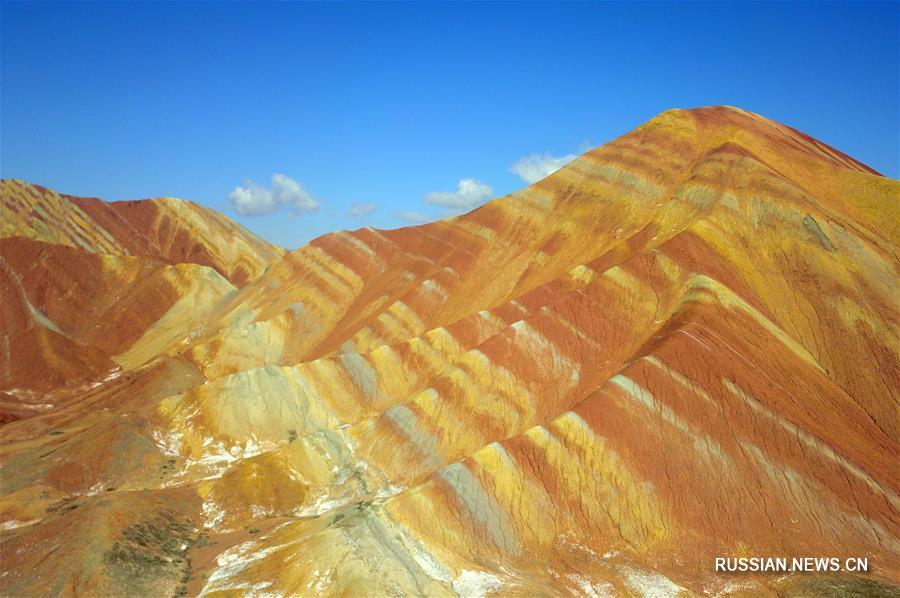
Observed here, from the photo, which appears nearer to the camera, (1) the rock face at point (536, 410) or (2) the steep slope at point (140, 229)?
(1) the rock face at point (536, 410)

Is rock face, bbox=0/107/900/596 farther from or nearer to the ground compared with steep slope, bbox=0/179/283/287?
nearer to the ground

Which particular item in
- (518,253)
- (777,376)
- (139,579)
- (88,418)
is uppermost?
(518,253)

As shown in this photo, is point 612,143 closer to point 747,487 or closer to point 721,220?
point 721,220

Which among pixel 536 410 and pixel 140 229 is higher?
pixel 140 229

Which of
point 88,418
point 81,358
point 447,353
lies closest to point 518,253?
point 447,353

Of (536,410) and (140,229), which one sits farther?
(140,229)

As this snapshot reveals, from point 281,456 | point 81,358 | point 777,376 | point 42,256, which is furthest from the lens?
point 42,256

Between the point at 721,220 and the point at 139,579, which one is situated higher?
the point at 721,220

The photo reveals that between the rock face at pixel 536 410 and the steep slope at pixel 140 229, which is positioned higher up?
the steep slope at pixel 140 229
